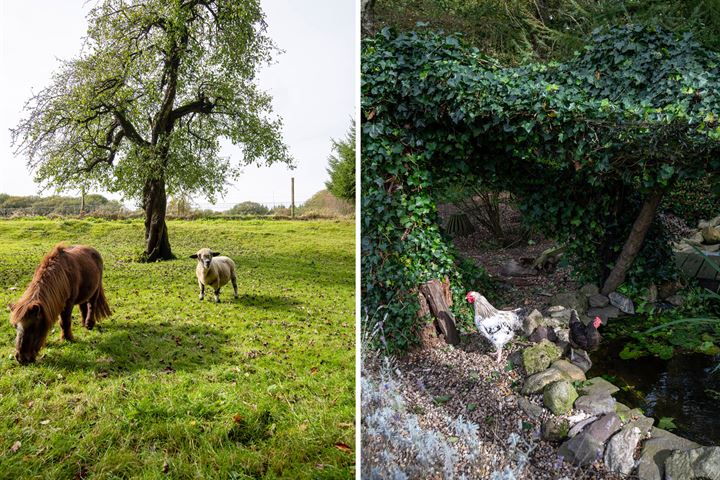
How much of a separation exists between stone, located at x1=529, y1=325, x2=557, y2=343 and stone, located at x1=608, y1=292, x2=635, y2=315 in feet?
2.37

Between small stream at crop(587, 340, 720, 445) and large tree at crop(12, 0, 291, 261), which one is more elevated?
large tree at crop(12, 0, 291, 261)

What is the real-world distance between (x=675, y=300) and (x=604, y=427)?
5.07 feet

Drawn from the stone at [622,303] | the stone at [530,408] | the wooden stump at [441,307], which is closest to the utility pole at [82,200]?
the wooden stump at [441,307]

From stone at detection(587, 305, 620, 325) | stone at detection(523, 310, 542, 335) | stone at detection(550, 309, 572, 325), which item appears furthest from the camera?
stone at detection(587, 305, 620, 325)

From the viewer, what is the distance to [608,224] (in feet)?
11.4

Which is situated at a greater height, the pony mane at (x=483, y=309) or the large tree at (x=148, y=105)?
the large tree at (x=148, y=105)

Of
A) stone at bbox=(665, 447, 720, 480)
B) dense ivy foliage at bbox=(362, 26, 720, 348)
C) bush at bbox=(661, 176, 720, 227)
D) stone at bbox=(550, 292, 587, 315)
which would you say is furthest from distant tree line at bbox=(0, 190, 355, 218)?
bush at bbox=(661, 176, 720, 227)

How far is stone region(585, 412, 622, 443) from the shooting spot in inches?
90.8

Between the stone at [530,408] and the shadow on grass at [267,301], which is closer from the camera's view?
the shadow on grass at [267,301]

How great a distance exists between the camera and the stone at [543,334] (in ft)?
9.75

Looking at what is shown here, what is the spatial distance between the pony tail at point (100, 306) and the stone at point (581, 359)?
89.7 inches

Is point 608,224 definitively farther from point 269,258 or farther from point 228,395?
point 228,395

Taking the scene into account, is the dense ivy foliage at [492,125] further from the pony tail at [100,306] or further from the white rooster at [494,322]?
the pony tail at [100,306]

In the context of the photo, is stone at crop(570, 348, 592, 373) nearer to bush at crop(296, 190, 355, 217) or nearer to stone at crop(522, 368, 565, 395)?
stone at crop(522, 368, 565, 395)
